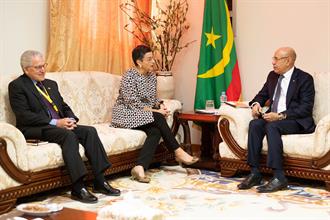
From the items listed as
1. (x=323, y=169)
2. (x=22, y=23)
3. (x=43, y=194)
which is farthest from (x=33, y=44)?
(x=323, y=169)

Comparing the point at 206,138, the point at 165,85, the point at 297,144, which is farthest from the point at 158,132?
the point at 297,144

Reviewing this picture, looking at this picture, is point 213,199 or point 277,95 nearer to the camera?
point 213,199

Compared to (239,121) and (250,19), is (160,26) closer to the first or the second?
(250,19)

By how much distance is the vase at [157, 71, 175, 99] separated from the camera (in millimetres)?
5750

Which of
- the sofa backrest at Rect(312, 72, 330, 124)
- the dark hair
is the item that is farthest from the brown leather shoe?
the sofa backrest at Rect(312, 72, 330, 124)

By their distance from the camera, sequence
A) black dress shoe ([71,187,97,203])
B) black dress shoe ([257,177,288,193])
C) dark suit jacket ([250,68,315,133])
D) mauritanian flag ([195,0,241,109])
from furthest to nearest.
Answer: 1. mauritanian flag ([195,0,241,109])
2. dark suit jacket ([250,68,315,133])
3. black dress shoe ([257,177,288,193])
4. black dress shoe ([71,187,97,203])

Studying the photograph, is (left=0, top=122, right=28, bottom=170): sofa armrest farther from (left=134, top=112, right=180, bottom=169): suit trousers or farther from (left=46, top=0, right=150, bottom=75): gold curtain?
(left=46, top=0, right=150, bottom=75): gold curtain

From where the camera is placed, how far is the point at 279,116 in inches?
182

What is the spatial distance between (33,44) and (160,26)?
5.02ft

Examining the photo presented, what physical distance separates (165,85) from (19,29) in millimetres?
1613

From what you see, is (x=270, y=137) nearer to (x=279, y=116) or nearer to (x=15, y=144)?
(x=279, y=116)

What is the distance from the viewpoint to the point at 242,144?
15.5 ft

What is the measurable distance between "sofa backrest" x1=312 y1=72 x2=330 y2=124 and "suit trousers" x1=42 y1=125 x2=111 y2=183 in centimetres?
190

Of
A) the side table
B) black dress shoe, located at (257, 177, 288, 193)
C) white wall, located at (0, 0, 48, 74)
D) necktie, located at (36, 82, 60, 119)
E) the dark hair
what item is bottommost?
black dress shoe, located at (257, 177, 288, 193)
